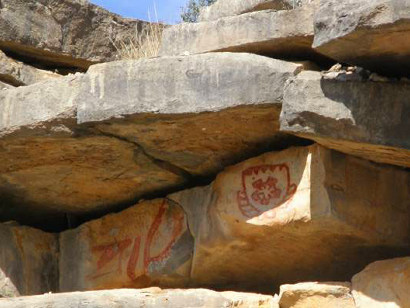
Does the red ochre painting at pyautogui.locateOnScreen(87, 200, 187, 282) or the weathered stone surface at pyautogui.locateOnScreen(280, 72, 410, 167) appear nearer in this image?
the weathered stone surface at pyautogui.locateOnScreen(280, 72, 410, 167)

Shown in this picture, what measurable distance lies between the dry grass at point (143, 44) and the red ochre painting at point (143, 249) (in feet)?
2.88

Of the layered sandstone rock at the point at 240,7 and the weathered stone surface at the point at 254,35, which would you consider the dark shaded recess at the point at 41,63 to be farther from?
the weathered stone surface at the point at 254,35

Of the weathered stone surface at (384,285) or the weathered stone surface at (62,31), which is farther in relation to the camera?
the weathered stone surface at (62,31)

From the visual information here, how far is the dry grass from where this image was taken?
22.4ft

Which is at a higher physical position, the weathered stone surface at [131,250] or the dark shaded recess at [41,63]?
the dark shaded recess at [41,63]

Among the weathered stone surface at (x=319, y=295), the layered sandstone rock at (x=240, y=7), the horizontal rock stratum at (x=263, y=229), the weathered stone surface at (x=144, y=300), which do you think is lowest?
the weathered stone surface at (x=144, y=300)

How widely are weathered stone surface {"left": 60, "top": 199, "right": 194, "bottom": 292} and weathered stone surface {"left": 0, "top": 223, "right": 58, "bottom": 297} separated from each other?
72 mm

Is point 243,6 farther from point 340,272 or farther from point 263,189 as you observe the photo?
point 340,272

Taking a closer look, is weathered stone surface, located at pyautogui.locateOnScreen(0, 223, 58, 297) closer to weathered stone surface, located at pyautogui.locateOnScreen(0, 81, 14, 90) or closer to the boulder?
the boulder

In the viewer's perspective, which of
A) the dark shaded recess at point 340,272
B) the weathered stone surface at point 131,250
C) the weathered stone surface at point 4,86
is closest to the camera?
the dark shaded recess at point 340,272

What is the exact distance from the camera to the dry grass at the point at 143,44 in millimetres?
6832

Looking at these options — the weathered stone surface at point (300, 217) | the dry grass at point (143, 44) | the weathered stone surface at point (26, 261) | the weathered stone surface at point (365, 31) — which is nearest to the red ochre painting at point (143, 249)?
the weathered stone surface at point (300, 217)

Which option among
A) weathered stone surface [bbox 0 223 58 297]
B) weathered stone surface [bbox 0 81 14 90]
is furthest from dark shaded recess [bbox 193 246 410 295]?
weathered stone surface [bbox 0 81 14 90]

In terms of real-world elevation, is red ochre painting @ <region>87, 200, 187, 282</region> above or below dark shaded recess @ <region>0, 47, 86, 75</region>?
below
